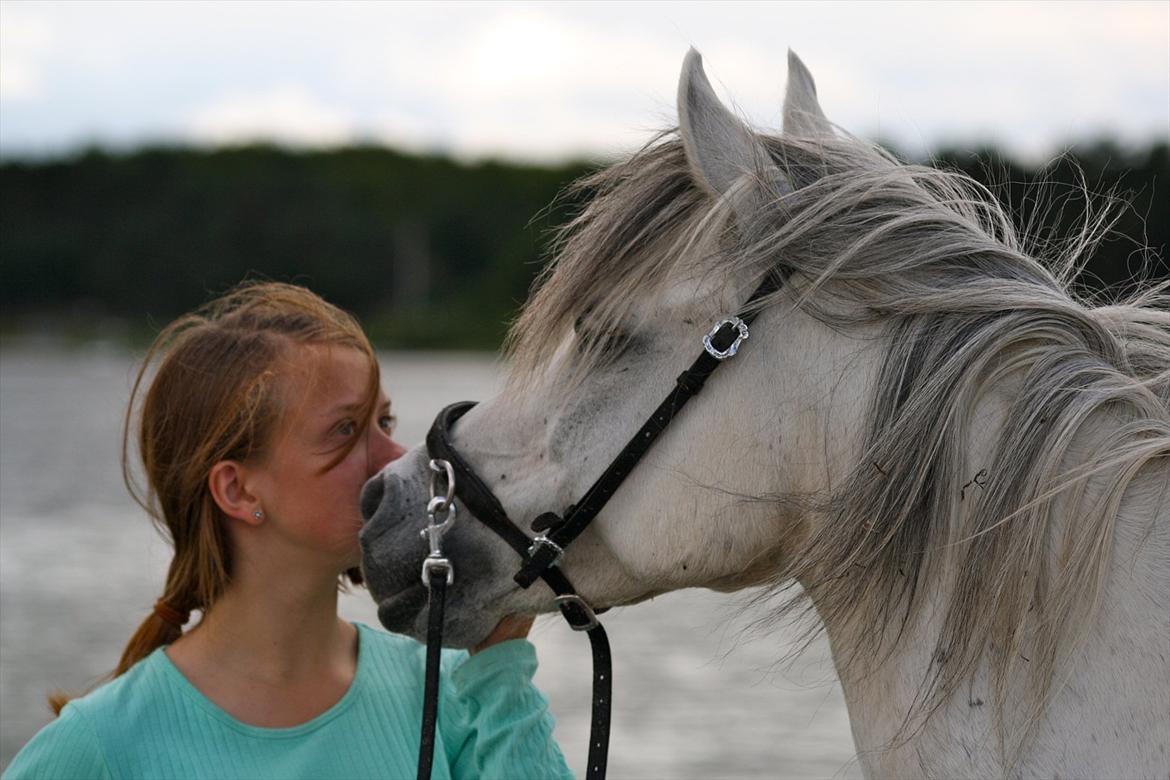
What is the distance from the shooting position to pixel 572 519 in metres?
2.19

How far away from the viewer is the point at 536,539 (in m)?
2.23

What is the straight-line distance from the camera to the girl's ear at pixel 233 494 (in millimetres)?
2711

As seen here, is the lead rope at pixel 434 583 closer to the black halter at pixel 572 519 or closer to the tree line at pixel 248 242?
the black halter at pixel 572 519

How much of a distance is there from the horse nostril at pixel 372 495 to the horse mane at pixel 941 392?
507 mm

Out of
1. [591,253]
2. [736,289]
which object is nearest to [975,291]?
[736,289]

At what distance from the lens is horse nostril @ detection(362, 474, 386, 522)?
2.39 meters

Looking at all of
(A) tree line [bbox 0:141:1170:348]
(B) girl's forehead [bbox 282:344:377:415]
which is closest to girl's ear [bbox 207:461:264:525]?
(B) girl's forehead [bbox 282:344:377:415]

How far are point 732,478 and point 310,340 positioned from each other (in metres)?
1.21

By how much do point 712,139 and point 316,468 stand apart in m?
1.20

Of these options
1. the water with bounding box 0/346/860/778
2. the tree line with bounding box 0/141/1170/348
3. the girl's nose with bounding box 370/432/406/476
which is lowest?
the tree line with bounding box 0/141/1170/348

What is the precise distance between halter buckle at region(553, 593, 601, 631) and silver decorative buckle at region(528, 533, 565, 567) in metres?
0.08

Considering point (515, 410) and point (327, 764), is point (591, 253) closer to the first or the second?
point (515, 410)

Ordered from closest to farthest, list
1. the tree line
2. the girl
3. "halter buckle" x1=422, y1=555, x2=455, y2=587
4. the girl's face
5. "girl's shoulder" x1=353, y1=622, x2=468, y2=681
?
"halter buckle" x1=422, y1=555, x2=455, y2=587
the girl
the girl's face
"girl's shoulder" x1=353, y1=622, x2=468, y2=681
the tree line

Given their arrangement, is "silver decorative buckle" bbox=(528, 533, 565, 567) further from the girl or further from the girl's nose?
the girl's nose
